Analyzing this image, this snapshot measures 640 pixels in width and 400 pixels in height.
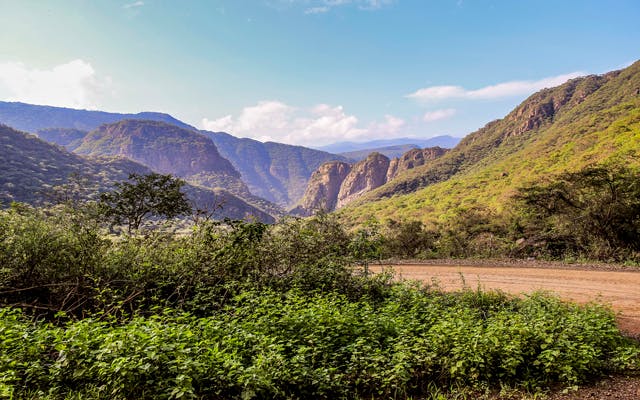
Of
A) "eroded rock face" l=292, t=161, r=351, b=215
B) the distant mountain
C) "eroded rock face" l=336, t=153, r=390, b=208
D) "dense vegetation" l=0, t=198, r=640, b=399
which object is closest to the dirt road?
"dense vegetation" l=0, t=198, r=640, b=399

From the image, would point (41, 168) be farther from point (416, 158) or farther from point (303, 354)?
point (416, 158)

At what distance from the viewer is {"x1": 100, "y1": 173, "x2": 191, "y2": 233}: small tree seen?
12992 mm

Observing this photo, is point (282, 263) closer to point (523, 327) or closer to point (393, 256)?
point (523, 327)

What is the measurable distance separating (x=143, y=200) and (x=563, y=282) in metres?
15.9

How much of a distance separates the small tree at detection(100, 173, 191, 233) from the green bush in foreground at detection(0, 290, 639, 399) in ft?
Answer: 26.1

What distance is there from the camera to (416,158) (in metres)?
121

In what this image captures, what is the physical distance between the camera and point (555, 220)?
1546cm

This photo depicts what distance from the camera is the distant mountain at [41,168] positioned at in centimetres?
5875

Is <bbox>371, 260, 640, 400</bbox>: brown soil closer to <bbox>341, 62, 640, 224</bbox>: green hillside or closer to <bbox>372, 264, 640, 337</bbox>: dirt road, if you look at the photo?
<bbox>372, 264, 640, 337</bbox>: dirt road

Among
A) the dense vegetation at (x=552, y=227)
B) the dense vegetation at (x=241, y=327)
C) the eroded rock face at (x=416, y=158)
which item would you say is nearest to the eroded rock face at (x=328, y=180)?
the eroded rock face at (x=416, y=158)

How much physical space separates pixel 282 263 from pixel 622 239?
1445 centimetres

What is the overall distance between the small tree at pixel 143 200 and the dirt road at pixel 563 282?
33.2ft

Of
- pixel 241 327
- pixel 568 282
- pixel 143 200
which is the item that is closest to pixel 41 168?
pixel 143 200

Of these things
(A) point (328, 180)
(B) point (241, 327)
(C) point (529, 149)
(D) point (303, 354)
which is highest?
(A) point (328, 180)
